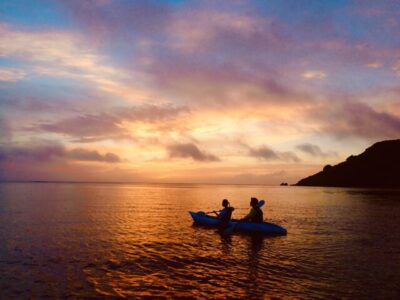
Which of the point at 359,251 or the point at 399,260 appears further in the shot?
the point at 359,251

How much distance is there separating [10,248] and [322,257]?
22.5 meters

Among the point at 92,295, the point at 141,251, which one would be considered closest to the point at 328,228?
the point at 141,251

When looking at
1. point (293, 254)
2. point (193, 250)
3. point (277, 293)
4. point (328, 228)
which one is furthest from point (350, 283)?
point (328, 228)

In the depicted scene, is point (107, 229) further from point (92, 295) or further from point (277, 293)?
point (277, 293)

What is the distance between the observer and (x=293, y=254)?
78.6 feet

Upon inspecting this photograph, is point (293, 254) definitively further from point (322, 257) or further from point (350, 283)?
point (350, 283)

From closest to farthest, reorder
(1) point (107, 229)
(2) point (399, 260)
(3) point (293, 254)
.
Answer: (2) point (399, 260) → (3) point (293, 254) → (1) point (107, 229)

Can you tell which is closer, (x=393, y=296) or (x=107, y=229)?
(x=393, y=296)

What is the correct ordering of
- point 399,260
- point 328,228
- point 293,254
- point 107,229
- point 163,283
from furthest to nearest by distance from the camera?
point 328,228, point 107,229, point 293,254, point 399,260, point 163,283

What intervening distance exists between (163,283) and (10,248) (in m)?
14.6

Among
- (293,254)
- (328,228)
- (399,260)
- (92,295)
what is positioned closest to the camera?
(92,295)

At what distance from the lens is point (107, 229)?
3553 cm

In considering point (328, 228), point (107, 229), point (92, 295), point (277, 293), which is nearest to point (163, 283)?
point (92, 295)

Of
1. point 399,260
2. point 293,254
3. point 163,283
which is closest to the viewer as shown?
point 163,283
